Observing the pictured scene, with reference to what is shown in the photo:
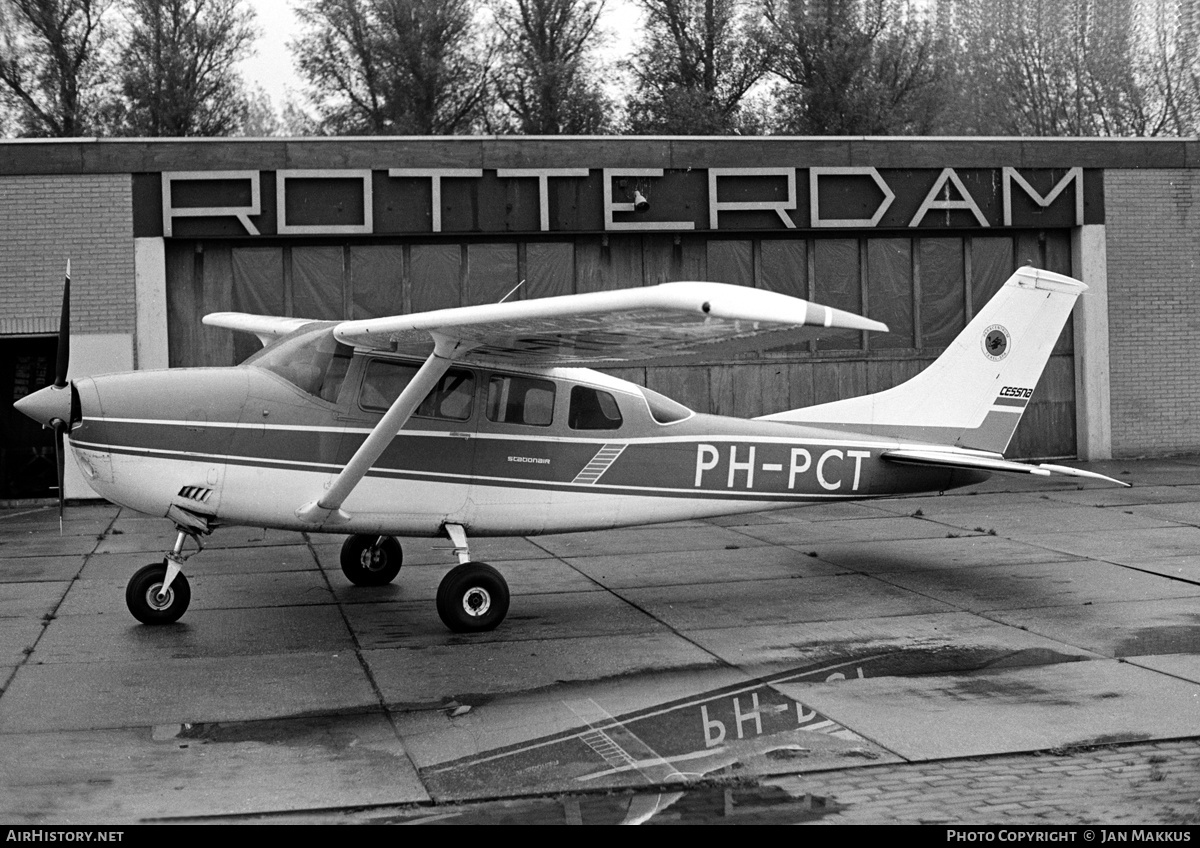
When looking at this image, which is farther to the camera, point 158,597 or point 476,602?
point 158,597

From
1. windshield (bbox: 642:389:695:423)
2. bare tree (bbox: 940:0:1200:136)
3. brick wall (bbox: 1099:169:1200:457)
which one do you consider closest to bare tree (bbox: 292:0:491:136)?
bare tree (bbox: 940:0:1200:136)

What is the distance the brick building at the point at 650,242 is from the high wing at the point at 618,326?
9017mm

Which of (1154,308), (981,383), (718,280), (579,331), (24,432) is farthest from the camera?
(1154,308)

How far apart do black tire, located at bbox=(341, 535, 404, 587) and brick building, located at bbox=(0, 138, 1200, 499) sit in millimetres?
7773

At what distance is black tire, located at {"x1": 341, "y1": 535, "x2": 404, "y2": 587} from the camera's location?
10.5m

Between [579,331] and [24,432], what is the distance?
1278 cm

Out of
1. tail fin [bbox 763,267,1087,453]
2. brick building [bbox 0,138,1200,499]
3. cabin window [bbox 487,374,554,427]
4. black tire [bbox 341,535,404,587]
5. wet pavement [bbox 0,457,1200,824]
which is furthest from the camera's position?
brick building [bbox 0,138,1200,499]

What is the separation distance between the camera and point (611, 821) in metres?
5.01

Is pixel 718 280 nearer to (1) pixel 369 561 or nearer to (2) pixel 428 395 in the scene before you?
(1) pixel 369 561


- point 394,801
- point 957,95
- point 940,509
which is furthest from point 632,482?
point 957,95

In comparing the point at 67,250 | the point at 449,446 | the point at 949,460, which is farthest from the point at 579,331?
the point at 67,250

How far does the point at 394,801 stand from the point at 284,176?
13.5 metres

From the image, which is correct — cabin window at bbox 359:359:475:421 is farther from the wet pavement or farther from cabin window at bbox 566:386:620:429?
the wet pavement

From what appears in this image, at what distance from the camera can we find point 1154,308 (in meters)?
19.7
